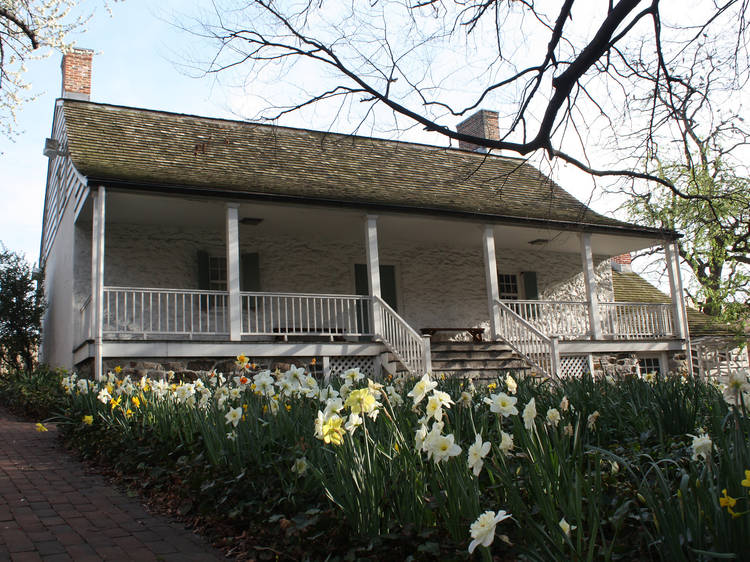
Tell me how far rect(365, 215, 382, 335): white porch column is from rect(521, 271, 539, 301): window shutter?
19.0 feet

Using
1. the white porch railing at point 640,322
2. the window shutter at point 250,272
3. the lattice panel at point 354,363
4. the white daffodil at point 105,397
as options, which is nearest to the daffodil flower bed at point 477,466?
the white daffodil at point 105,397

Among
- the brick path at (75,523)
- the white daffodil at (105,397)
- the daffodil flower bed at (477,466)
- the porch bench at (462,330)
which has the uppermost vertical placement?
the porch bench at (462,330)

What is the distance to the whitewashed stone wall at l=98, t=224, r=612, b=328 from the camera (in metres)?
13.9

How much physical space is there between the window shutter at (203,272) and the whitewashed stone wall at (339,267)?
0.27 m

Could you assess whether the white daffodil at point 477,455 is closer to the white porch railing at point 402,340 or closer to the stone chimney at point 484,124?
the white porch railing at point 402,340

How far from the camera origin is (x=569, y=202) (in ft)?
61.1

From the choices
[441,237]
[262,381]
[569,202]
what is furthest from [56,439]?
[569,202]

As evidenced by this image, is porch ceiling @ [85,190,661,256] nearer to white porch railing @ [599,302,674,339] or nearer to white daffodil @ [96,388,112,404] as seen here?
white porch railing @ [599,302,674,339]

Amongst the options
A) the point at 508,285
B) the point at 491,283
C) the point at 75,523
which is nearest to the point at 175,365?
the point at 491,283

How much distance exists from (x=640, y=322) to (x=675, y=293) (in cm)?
114

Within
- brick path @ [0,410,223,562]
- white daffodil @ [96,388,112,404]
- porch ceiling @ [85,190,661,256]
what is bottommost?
brick path @ [0,410,223,562]

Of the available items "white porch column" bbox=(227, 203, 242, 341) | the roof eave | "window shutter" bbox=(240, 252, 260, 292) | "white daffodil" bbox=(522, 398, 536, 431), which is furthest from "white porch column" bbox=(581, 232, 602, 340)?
"white daffodil" bbox=(522, 398, 536, 431)

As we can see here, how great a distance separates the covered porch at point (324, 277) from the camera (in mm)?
12508

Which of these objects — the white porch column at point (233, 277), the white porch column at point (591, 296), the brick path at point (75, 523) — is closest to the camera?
the brick path at point (75, 523)
